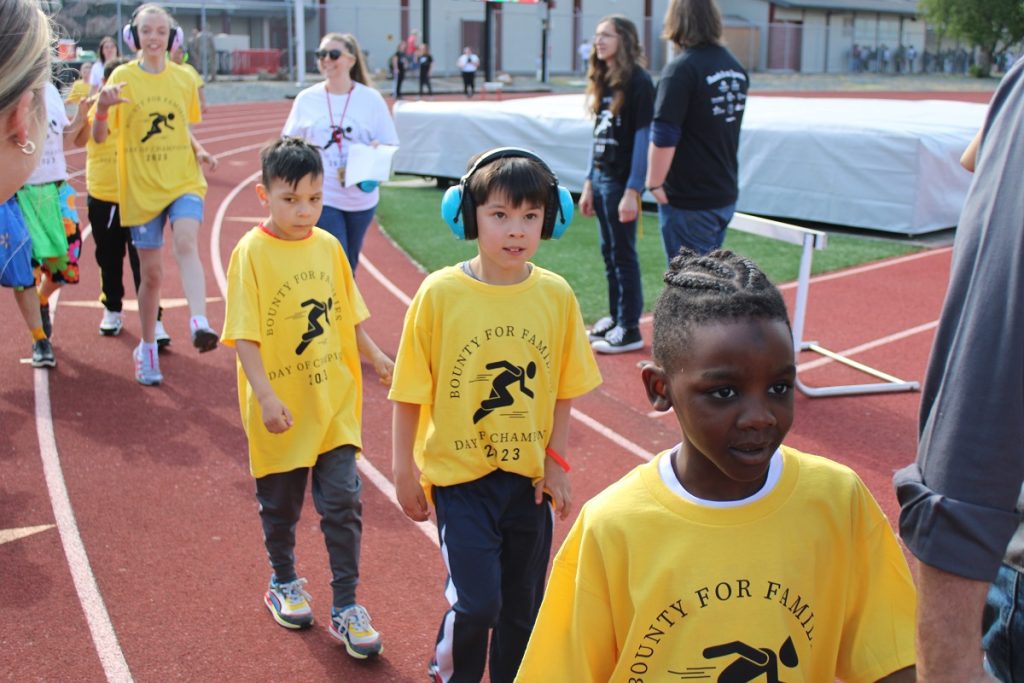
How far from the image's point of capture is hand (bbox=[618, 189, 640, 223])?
285 inches

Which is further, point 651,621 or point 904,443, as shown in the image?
point 904,443

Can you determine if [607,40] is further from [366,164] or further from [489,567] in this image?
[489,567]

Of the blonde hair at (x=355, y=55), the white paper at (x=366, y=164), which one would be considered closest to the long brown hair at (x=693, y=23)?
the white paper at (x=366, y=164)

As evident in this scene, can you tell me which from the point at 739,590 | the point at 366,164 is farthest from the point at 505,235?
the point at 366,164

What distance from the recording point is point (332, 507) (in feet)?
12.7

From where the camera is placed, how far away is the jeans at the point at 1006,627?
1.78 meters

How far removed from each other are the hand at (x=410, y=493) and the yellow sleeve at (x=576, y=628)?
3.81ft

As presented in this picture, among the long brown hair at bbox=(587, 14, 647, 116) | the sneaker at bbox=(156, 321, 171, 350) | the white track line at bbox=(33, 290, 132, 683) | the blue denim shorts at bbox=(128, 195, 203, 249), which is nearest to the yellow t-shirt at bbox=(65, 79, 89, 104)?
the blue denim shorts at bbox=(128, 195, 203, 249)

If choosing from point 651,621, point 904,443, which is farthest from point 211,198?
point 651,621

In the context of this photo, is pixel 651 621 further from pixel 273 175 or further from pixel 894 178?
pixel 894 178

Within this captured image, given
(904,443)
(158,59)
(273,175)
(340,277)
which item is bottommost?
(904,443)

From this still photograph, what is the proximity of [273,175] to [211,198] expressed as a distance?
11883 mm

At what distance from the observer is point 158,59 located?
6.98 meters

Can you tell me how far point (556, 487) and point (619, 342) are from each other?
15.2ft
